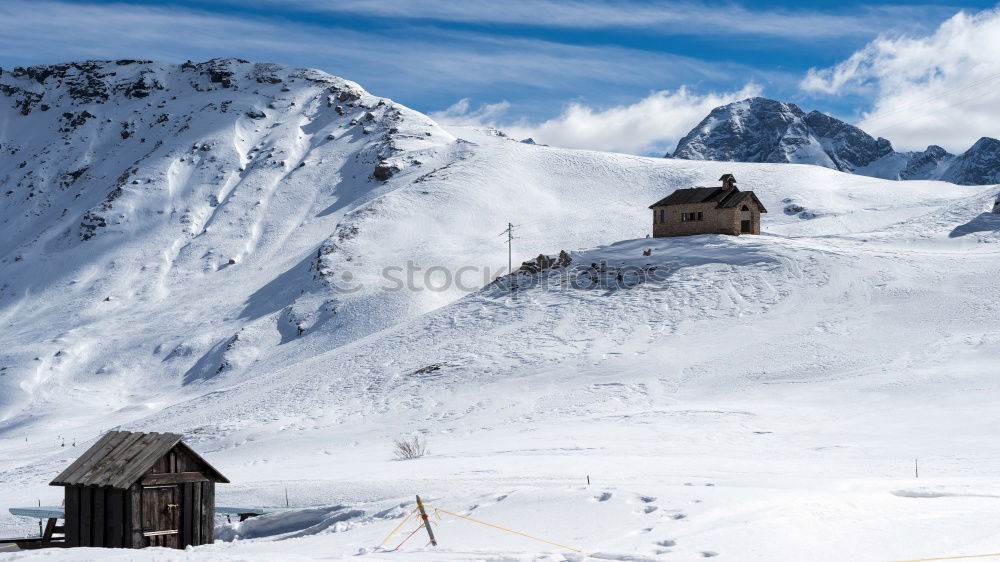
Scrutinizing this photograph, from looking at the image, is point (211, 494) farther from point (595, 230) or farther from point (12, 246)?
point (12, 246)

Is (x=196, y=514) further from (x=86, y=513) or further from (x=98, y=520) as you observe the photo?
(x=86, y=513)

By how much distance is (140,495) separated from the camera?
1902 cm

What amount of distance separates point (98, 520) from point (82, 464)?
1530 millimetres

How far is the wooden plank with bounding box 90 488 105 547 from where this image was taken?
19312mm

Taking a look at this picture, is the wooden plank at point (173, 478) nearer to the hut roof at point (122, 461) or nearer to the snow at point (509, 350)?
the hut roof at point (122, 461)

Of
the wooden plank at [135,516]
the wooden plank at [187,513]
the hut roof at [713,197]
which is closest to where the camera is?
the wooden plank at [135,516]

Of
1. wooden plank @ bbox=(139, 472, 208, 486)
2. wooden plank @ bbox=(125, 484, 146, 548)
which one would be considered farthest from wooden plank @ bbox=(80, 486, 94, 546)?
wooden plank @ bbox=(139, 472, 208, 486)

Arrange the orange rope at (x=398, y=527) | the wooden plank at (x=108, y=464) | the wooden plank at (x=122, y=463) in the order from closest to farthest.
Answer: the orange rope at (x=398, y=527), the wooden plank at (x=122, y=463), the wooden plank at (x=108, y=464)

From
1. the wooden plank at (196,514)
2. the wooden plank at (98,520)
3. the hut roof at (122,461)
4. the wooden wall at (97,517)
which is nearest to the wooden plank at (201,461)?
the hut roof at (122,461)

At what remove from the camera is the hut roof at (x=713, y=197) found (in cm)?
6397

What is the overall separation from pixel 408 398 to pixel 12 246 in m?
86.9

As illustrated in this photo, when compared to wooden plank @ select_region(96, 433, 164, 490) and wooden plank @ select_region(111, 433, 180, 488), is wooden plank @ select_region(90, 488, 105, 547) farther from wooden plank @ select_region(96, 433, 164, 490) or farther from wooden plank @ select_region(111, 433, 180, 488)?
wooden plank @ select_region(111, 433, 180, 488)

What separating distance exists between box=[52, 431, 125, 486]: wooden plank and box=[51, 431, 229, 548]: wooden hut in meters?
0.03

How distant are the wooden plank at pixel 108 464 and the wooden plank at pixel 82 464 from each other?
0.53ft
